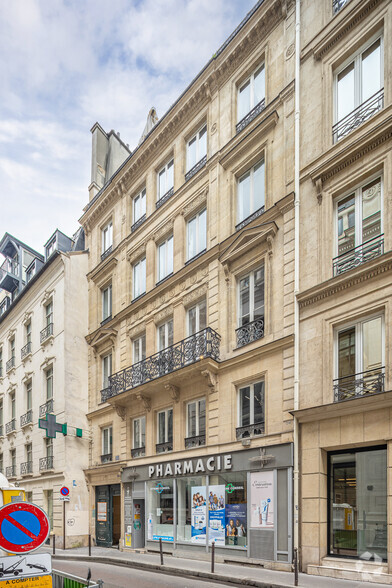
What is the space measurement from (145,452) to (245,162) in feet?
37.3

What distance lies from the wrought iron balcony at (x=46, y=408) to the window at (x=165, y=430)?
834cm

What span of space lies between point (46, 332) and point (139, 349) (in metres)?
7.87

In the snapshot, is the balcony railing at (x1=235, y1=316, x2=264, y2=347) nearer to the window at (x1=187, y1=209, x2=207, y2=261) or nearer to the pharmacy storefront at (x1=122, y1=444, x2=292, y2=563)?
the pharmacy storefront at (x1=122, y1=444, x2=292, y2=563)

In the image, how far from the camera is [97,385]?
2323cm

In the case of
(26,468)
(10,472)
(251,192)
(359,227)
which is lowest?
(10,472)

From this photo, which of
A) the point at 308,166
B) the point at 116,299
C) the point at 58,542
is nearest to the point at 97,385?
the point at 116,299

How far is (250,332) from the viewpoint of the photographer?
15.0 meters

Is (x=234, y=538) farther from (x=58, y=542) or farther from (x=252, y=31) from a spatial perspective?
(x=252, y=31)

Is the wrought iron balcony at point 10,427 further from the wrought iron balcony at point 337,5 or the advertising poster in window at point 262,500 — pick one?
the wrought iron balcony at point 337,5

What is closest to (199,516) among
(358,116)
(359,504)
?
(359,504)

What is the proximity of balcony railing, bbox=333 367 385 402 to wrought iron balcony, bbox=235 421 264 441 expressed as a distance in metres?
3.03

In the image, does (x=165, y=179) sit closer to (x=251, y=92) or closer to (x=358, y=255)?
(x=251, y=92)

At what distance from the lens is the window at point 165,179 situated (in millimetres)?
20297

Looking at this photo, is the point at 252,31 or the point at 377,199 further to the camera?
the point at 252,31
